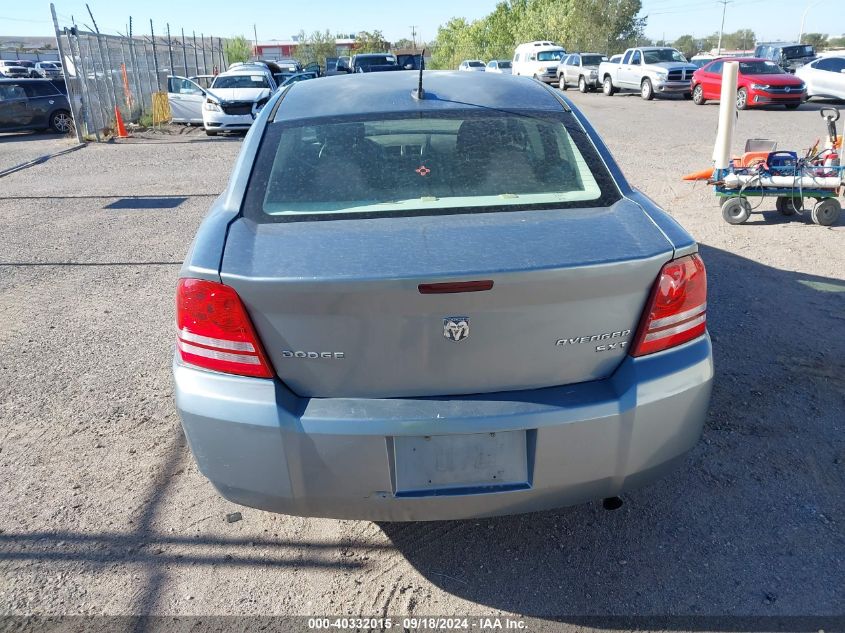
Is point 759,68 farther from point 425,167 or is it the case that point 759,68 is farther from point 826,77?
point 425,167

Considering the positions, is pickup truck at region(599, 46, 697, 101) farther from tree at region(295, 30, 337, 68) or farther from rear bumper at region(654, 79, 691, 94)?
tree at region(295, 30, 337, 68)

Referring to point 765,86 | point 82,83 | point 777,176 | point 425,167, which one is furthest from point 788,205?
point 82,83

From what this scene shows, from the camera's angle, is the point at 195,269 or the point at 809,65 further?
the point at 809,65

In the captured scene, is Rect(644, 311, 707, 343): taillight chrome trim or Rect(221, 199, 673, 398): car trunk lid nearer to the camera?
Rect(221, 199, 673, 398): car trunk lid

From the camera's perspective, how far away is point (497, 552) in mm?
2832

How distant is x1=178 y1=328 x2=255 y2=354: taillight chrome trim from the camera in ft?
7.48

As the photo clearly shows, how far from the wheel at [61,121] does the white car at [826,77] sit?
2192 centimetres

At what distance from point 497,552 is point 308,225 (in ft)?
4.91

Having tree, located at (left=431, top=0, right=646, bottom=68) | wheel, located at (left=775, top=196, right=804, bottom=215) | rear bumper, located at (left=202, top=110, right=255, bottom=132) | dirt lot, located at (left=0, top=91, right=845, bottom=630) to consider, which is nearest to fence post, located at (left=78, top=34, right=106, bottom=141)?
rear bumper, located at (left=202, top=110, right=255, bottom=132)

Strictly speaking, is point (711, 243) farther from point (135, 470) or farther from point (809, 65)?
point (809, 65)

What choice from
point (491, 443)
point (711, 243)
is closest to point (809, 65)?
point (711, 243)

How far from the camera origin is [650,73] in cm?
2627

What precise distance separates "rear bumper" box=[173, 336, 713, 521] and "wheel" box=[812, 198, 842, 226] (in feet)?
20.1

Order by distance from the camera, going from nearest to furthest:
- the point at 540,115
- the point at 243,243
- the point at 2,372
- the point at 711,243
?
the point at 243,243 < the point at 540,115 < the point at 2,372 < the point at 711,243
